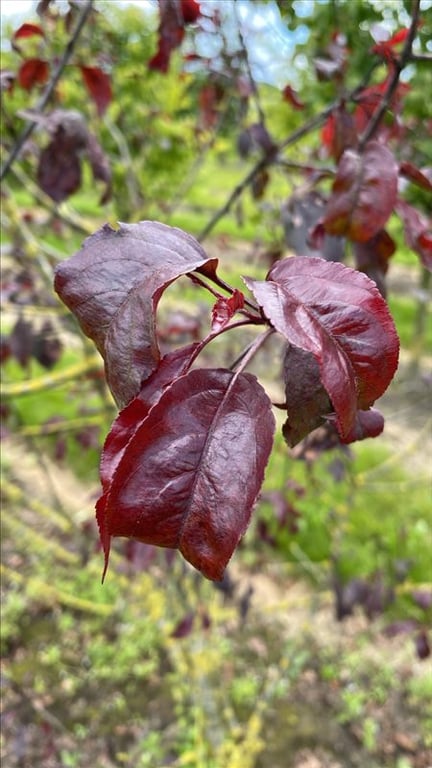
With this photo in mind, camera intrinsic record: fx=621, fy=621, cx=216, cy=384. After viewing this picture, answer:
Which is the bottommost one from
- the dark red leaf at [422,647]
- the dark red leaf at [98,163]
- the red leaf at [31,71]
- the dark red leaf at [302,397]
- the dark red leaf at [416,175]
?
the dark red leaf at [422,647]

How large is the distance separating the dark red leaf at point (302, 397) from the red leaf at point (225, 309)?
0.07 metres

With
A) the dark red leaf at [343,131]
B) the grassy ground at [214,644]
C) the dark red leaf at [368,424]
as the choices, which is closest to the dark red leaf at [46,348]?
the grassy ground at [214,644]

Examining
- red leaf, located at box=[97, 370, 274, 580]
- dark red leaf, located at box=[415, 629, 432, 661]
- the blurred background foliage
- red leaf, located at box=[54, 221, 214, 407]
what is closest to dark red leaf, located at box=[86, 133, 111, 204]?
the blurred background foliage

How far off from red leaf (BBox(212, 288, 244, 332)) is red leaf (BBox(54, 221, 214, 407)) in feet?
0.10

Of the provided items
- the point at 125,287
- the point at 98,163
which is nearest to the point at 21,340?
the point at 98,163

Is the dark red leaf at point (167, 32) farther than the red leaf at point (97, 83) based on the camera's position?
No

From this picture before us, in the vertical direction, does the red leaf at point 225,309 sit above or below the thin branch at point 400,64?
below

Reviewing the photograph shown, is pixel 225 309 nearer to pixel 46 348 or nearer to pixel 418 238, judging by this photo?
pixel 418 238

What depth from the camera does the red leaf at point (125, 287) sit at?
1.40 feet

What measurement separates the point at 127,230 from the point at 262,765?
2.41m

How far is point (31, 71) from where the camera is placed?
124cm

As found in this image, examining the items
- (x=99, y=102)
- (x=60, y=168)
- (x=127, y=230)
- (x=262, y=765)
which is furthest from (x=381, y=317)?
(x=262, y=765)

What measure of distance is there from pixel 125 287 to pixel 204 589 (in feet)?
7.67

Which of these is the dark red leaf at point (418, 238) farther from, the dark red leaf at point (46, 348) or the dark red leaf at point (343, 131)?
the dark red leaf at point (46, 348)
